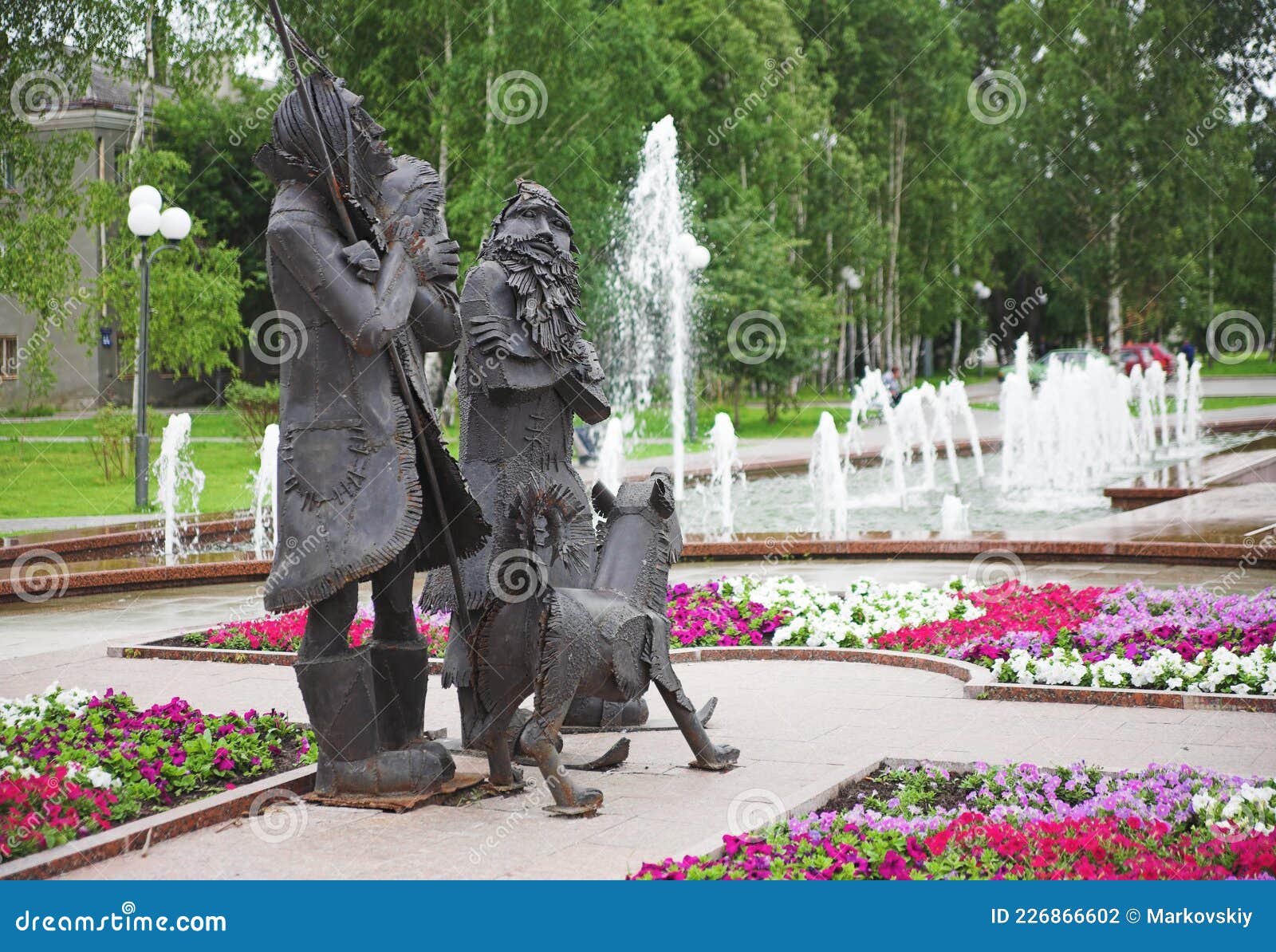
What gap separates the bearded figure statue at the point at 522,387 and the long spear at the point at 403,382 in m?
0.47

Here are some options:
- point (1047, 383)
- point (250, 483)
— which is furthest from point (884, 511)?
point (250, 483)

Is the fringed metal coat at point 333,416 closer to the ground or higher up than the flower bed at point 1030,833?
higher up

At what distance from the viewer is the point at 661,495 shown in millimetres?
5672

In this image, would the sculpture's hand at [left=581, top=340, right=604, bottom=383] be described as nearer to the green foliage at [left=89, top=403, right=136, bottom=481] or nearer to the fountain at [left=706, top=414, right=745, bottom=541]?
the fountain at [left=706, top=414, right=745, bottom=541]

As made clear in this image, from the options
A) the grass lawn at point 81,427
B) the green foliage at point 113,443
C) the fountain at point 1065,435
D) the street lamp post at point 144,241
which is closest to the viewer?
the street lamp post at point 144,241

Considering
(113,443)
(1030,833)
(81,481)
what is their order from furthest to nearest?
(113,443)
(81,481)
(1030,833)

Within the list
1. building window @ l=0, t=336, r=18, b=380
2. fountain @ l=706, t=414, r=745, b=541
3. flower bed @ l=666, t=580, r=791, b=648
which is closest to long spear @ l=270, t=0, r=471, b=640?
flower bed @ l=666, t=580, r=791, b=648

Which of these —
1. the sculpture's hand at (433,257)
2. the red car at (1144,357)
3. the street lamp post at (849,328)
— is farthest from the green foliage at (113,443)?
the red car at (1144,357)

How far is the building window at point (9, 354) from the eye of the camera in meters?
35.9

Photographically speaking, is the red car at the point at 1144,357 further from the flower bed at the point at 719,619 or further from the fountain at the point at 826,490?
the flower bed at the point at 719,619

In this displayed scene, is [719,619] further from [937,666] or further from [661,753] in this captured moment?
[661,753]

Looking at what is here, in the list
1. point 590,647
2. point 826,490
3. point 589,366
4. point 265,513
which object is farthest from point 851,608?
point 265,513

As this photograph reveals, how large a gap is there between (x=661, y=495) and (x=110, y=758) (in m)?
2.19

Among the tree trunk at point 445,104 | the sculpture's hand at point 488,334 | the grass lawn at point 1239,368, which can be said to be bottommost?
the sculpture's hand at point 488,334
